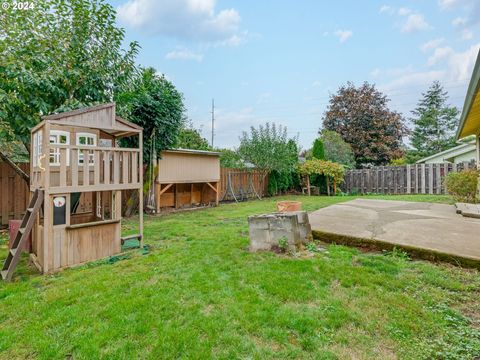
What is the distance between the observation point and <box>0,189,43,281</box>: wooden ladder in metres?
3.34

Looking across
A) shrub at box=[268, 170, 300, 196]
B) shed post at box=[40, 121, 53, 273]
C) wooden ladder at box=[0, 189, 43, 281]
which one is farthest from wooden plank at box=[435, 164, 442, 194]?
wooden ladder at box=[0, 189, 43, 281]

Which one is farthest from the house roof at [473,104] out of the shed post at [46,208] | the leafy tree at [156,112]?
Result: the leafy tree at [156,112]

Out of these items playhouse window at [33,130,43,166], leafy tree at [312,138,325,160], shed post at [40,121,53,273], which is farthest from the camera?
leafy tree at [312,138,325,160]

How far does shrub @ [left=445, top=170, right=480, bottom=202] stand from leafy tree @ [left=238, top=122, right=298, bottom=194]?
6.48 m

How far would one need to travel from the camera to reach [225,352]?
5.87ft

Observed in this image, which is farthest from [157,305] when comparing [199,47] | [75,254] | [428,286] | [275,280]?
[199,47]

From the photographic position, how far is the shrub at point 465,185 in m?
7.11

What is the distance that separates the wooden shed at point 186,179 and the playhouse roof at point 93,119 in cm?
396

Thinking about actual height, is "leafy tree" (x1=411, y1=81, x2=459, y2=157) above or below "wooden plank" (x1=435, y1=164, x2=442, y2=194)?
above

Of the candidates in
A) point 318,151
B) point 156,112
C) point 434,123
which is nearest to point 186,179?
point 156,112

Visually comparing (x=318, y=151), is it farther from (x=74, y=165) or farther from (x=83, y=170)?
(x=74, y=165)

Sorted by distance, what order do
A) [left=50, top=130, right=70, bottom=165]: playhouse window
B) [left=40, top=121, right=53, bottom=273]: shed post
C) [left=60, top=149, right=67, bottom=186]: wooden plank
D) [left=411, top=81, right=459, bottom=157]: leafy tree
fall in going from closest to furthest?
[left=40, top=121, right=53, bottom=273]: shed post → [left=60, top=149, right=67, bottom=186]: wooden plank → [left=50, top=130, right=70, bottom=165]: playhouse window → [left=411, top=81, right=459, bottom=157]: leafy tree

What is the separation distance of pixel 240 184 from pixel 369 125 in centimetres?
1323

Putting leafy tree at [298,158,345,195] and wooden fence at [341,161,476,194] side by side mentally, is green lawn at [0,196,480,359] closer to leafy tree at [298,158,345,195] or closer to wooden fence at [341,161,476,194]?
leafy tree at [298,158,345,195]
